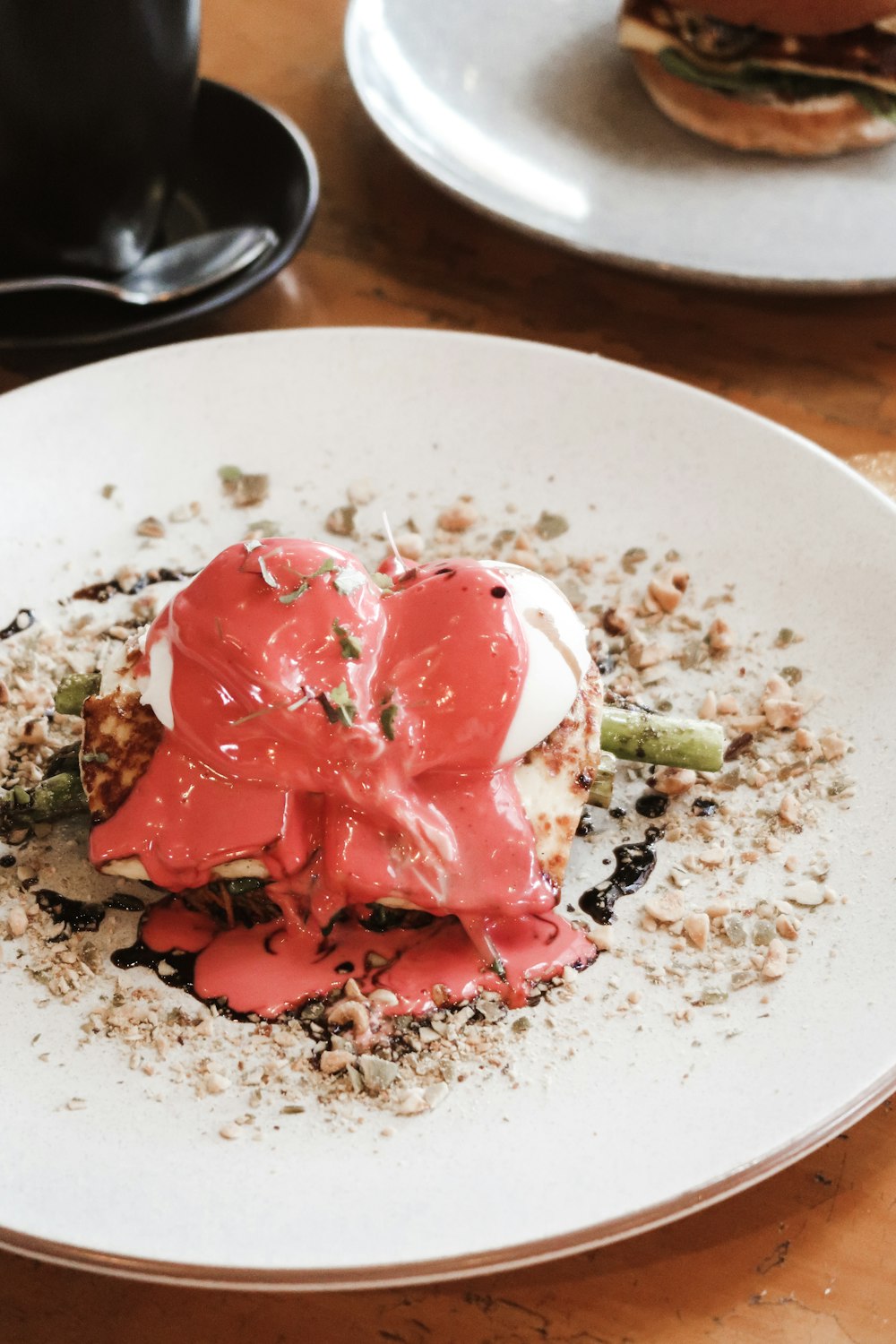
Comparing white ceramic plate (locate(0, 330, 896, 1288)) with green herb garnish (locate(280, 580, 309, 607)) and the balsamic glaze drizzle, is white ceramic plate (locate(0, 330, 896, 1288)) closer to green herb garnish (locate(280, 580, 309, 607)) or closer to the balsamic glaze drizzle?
the balsamic glaze drizzle

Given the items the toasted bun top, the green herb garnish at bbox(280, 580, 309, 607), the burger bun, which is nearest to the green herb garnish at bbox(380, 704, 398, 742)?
the green herb garnish at bbox(280, 580, 309, 607)

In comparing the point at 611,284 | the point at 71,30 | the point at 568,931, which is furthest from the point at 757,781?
the point at 71,30

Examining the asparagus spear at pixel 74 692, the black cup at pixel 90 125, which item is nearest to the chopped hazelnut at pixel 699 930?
the asparagus spear at pixel 74 692

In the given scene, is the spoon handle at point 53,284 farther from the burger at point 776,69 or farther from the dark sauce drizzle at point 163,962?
the burger at point 776,69

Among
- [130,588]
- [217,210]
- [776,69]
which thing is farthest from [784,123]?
[130,588]

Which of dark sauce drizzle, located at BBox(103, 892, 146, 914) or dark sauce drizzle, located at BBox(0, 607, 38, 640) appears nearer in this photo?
dark sauce drizzle, located at BBox(103, 892, 146, 914)

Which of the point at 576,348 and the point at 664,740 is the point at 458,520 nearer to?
the point at 664,740
